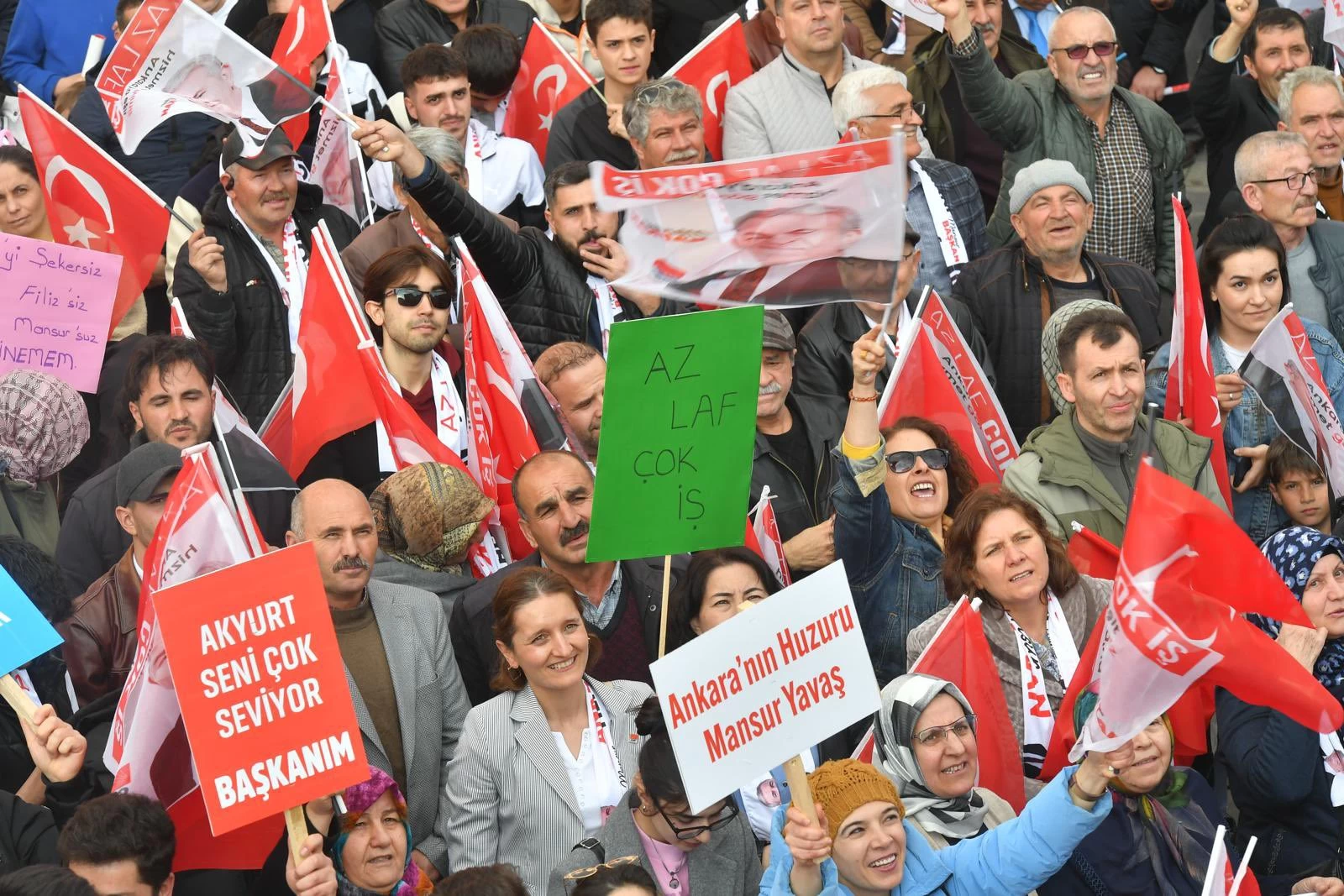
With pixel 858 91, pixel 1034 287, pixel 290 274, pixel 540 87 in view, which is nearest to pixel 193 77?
pixel 290 274

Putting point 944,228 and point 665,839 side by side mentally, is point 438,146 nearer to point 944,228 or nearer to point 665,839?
point 944,228

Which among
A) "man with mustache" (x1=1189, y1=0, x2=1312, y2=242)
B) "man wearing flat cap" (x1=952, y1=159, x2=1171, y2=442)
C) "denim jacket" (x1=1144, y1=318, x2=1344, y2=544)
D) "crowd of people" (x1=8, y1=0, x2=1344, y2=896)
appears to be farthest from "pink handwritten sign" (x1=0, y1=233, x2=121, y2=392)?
"man with mustache" (x1=1189, y1=0, x2=1312, y2=242)

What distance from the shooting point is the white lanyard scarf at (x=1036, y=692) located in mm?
5906

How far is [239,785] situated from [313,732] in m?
0.22

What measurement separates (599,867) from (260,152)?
12.9 feet

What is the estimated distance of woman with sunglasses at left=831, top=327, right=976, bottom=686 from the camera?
5914 millimetres

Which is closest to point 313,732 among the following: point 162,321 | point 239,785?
point 239,785

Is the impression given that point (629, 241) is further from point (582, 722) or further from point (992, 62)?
point (992, 62)

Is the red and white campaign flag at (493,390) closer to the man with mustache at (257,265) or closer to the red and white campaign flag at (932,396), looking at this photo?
the man with mustache at (257,265)

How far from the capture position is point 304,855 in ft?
16.3

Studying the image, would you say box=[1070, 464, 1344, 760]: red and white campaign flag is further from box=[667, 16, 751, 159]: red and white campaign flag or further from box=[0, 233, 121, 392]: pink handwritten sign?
box=[667, 16, 751, 159]: red and white campaign flag

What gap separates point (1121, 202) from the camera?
8727 millimetres

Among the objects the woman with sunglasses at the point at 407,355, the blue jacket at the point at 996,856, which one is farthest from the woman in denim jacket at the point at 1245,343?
the woman with sunglasses at the point at 407,355

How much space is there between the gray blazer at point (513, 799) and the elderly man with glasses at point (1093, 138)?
3.95 m
